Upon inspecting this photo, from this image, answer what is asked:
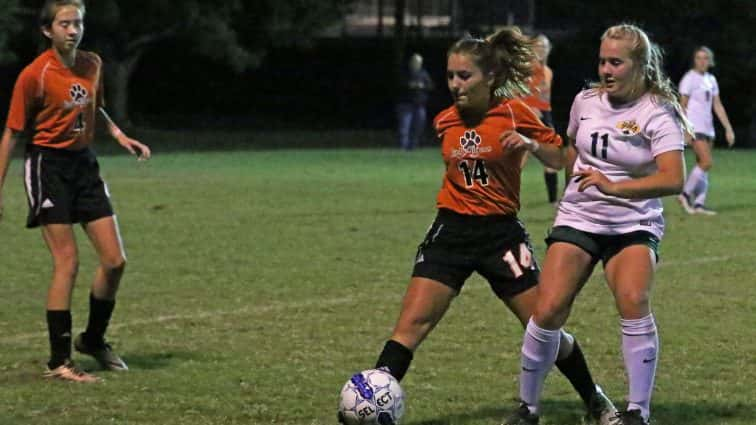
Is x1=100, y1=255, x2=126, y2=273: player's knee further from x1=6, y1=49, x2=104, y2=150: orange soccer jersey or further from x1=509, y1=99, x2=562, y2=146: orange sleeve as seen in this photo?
x1=509, y1=99, x2=562, y2=146: orange sleeve

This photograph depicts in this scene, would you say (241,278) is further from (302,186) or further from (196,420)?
(302,186)

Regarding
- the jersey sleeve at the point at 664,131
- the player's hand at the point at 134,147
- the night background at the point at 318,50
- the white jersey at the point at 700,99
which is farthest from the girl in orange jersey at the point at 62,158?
the night background at the point at 318,50

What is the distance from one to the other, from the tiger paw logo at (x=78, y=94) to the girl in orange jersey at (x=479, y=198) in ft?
7.41

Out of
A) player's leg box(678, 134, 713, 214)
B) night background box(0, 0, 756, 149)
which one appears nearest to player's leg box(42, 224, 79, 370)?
player's leg box(678, 134, 713, 214)

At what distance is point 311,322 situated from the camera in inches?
416

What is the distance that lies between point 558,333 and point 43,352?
11.8 ft

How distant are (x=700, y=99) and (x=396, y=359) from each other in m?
13.2

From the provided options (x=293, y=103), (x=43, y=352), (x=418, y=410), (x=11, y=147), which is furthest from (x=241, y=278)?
(x=293, y=103)

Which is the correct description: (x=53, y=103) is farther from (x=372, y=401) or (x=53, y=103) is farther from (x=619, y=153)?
(x=619, y=153)

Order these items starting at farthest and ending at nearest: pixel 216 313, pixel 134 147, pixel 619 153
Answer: pixel 216 313 → pixel 134 147 → pixel 619 153

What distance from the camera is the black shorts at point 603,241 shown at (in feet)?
22.7

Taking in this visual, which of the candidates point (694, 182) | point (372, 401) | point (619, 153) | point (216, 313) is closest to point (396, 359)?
point (372, 401)

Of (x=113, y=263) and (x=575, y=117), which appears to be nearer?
(x=575, y=117)

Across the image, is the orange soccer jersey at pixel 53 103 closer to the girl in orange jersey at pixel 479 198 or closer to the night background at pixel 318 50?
the girl in orange jersey at pixel 479 198
